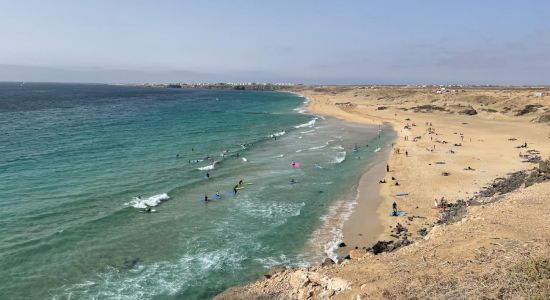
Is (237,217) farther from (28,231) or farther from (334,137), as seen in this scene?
(334,137)

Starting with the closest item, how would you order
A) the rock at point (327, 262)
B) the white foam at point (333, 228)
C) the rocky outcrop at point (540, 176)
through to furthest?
1. the rock at point (327, 262)
2. the white foam at point (333, 228)
3. the rocky outcrop at point (540, 176)

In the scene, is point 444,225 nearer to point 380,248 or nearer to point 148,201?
point 380,248

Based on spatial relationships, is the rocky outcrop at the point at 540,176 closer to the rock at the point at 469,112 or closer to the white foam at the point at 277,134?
the white foam at the point at 277,134

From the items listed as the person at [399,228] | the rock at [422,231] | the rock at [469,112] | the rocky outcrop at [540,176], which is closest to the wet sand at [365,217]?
the person at [399,228]

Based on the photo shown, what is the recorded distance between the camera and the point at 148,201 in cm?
3281

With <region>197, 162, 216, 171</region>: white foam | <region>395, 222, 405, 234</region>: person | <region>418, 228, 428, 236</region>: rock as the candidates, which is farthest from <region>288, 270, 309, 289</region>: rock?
<region>197, 162, 216, 171</region>: white foam

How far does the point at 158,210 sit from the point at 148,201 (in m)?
2.30

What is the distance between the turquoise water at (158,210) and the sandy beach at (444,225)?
3.72m

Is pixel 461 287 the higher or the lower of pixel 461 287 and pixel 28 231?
the higher

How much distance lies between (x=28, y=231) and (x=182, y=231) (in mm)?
9447

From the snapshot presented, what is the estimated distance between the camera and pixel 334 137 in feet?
218

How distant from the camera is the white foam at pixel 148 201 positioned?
105ft

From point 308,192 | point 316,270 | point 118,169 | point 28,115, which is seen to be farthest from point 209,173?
point 28,115

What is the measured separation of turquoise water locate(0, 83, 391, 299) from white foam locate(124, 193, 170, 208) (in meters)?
0.10
